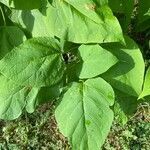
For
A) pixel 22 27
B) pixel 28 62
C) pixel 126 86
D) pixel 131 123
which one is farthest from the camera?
pixel 131 123

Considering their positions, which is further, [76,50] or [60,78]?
[76,50]

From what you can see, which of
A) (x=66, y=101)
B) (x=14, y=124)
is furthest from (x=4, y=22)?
(x=14, y=124)

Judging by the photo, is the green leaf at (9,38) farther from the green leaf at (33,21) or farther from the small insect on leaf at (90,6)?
the small insect on leaf at (90,6)

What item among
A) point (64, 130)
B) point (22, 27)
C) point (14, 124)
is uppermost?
point (22, 27)

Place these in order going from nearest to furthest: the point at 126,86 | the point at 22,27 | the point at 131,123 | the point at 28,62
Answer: the point at 28,62 < the point at 126,86 < the point at 22,27 < the point at 131,123

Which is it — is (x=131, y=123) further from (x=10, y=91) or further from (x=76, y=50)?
(x=10, y=91)

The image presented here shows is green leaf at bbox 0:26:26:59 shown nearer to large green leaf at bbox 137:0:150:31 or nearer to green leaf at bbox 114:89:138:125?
green leaf at bbox 114:89:138:125

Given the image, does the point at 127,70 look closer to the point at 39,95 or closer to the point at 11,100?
the point at 39,95
